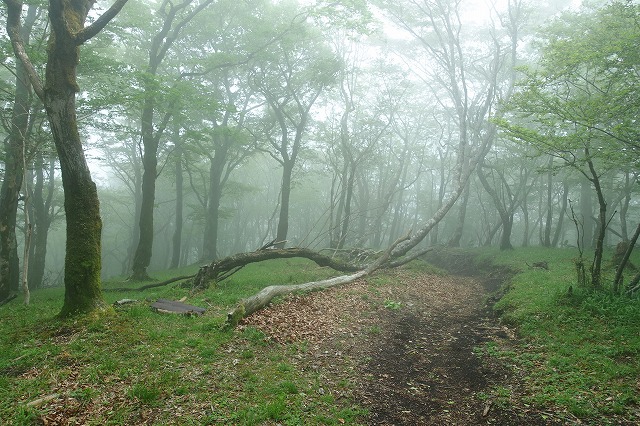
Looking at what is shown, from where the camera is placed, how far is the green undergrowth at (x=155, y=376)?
16.0ft

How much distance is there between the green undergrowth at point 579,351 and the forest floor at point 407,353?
0.37 meters

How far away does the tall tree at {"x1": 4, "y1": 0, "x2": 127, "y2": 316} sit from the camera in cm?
753

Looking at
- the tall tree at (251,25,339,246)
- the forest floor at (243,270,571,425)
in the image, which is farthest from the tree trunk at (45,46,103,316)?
the tall tree at (251,25,339,246)

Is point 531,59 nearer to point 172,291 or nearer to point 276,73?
point 276,73

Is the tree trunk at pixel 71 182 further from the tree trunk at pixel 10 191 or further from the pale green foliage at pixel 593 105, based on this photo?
the pale green foliage at pixel 593 105

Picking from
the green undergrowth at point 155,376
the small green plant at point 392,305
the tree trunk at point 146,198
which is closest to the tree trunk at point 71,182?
the green undergrowth at point 155,376

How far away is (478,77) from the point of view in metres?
29.1

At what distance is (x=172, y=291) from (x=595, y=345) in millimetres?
A: 11367

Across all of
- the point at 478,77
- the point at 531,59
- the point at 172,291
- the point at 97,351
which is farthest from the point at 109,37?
the point at 531,59

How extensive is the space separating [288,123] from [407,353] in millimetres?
24320

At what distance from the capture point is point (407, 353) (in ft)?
26.8

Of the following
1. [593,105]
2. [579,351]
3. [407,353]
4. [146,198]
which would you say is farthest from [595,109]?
[146,198]

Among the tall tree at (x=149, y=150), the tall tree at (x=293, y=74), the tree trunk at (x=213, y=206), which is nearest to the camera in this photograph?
the tall tree at (x=149, y=150)

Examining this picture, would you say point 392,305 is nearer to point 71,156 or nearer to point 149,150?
point 71,156
